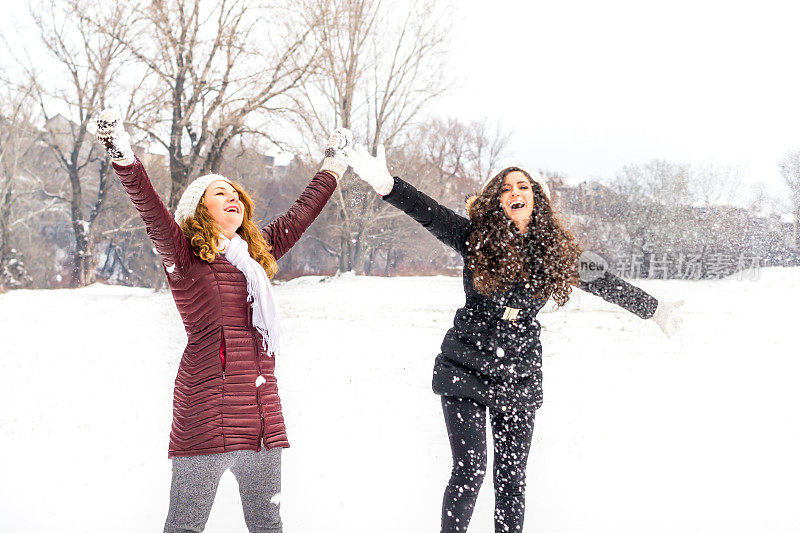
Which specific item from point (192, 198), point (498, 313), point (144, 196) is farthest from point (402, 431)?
point (144, 196)

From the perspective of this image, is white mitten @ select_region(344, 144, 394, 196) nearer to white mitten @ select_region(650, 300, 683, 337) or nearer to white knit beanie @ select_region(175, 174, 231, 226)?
white knit beanie @ select_region(175, 174, 231, 226)

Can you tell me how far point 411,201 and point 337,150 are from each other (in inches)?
20.9

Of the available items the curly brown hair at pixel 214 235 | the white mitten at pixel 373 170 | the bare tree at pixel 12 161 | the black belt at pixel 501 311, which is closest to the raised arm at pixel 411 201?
the white mitten at pixel 373 170

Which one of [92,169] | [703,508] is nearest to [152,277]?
[92,169]

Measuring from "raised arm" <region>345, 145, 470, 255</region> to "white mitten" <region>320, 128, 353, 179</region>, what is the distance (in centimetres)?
10

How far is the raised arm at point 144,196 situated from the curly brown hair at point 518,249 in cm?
128

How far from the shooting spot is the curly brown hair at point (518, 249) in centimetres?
284

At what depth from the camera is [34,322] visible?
46.8ft

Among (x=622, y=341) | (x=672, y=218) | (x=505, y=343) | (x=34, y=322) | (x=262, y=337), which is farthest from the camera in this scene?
(x=672, y=218)

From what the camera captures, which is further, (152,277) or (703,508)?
(152,277)

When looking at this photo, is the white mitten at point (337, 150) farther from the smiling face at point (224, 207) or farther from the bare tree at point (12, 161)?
the bare tree at point (12, 161)

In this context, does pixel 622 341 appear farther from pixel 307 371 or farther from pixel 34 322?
pixel 34 322

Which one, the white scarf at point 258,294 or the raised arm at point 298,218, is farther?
the raised arm at point 298,218

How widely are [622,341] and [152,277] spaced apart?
30799mm
